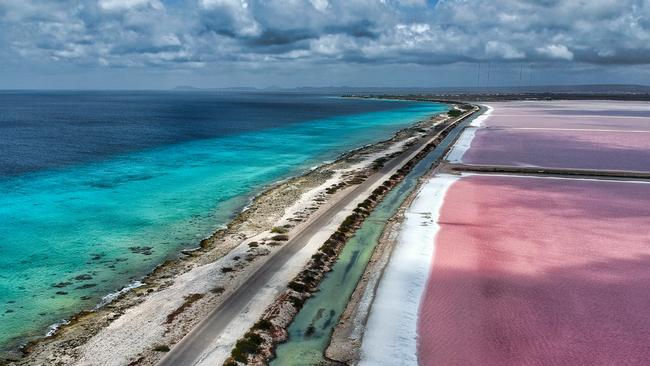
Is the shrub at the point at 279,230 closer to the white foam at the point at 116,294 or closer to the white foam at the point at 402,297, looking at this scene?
the white foam at the point at 402,297

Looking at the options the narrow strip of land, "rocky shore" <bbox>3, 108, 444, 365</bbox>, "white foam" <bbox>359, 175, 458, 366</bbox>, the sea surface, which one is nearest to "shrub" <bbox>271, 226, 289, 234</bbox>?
"rocky shore" <bbox>3, 108, 444, 365</bbox>

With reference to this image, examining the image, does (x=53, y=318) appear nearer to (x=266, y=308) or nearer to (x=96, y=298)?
(x=96, y=298)

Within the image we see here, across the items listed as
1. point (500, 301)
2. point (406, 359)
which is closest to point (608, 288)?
point (500, 301)

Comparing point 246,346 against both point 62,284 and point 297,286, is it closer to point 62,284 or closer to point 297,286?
point 297,286

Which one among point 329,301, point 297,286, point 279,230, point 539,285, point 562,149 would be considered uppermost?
point 562,149

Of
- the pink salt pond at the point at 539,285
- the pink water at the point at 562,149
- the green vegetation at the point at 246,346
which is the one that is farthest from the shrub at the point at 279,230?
the pink water at the point at 562,149

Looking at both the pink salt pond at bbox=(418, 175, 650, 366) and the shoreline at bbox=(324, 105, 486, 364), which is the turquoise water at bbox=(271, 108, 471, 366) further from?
the pink salt pond at bbox=(418, 175, 650, 366)

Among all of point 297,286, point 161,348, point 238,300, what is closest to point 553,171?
point 297,286
